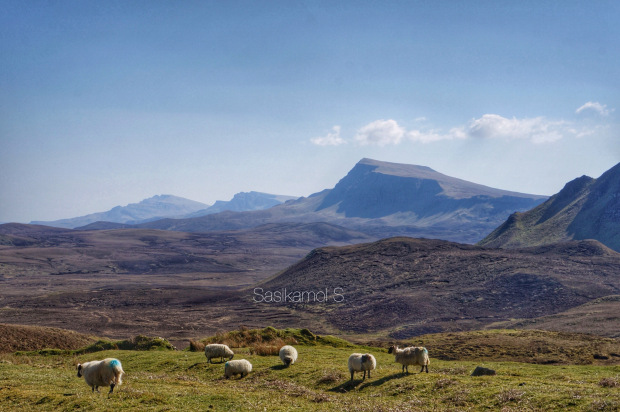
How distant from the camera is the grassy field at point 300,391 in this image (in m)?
14.4

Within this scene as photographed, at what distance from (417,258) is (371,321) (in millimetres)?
43526

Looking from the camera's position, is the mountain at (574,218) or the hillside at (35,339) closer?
the hillside at (35,339)

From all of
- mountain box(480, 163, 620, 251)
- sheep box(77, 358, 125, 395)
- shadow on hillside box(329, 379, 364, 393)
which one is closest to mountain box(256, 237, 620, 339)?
mountain box(480, 163, 620, 251)

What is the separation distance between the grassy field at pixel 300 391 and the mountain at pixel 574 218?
153641mm

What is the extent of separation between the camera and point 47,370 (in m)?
23.7

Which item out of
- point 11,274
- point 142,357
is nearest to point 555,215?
point 142,357

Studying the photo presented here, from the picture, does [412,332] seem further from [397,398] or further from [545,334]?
[397,398]

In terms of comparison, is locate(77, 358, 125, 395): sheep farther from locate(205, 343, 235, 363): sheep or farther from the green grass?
locate(205, 343, 235, 363): sheep

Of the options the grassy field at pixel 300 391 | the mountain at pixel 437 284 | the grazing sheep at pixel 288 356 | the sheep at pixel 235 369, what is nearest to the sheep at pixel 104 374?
the grassy field at pixel 300 391

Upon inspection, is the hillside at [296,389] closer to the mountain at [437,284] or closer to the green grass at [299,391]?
the green grass at [299,391]

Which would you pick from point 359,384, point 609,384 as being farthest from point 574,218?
point 359,384

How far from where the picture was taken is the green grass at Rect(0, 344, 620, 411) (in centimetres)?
1441

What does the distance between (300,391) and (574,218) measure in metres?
181

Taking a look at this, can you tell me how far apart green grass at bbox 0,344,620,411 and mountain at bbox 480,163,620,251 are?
505ft
